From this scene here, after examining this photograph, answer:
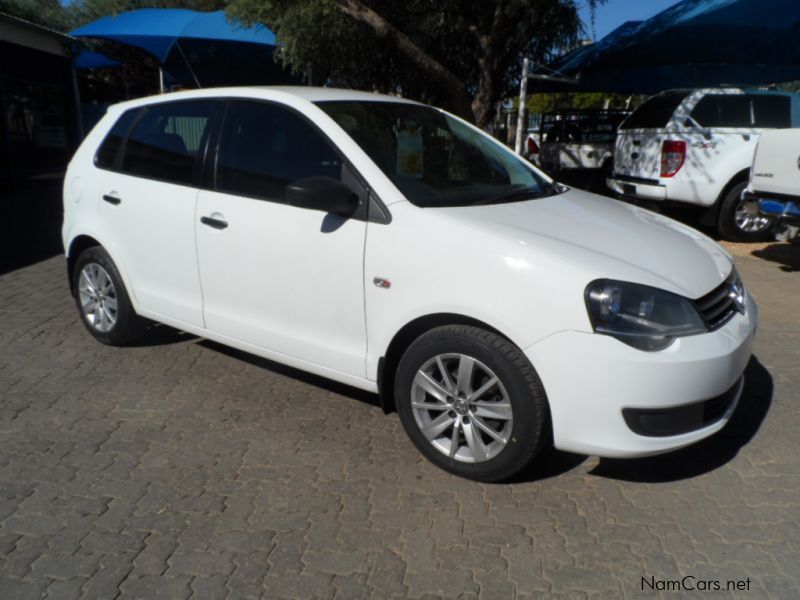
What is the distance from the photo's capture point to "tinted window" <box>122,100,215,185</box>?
4.26 metres

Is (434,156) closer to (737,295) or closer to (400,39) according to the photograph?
(737,295)

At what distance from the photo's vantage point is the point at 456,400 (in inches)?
129

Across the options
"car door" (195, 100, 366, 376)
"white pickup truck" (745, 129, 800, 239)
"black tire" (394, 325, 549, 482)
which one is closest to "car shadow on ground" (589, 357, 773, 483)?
"black tire" (394, 325, 549, 482)

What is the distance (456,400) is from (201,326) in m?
1.79

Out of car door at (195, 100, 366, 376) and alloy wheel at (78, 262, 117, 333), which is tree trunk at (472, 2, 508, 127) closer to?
car door at (195, 100, 366, 376)

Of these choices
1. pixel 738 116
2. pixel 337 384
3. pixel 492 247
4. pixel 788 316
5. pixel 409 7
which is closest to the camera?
pixel 492 247

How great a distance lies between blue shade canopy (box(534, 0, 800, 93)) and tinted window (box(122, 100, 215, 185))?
10.2 metres

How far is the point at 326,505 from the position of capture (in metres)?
3.17

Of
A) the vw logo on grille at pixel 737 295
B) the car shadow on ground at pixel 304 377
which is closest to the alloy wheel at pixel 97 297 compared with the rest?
Result: the car shadow on ground at pixel 304 377

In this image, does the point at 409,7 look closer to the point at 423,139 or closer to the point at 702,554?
the point at 423,139

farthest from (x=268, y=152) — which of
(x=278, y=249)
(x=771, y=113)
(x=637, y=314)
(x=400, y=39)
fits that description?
(x=771, y=113)

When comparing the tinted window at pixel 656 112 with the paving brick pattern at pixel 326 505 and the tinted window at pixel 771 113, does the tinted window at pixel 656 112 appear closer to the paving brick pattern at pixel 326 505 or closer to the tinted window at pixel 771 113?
the tinted window at pixel 771 113

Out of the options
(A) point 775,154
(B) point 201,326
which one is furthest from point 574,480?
(A) point 775,154

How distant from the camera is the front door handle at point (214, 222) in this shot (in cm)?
392
